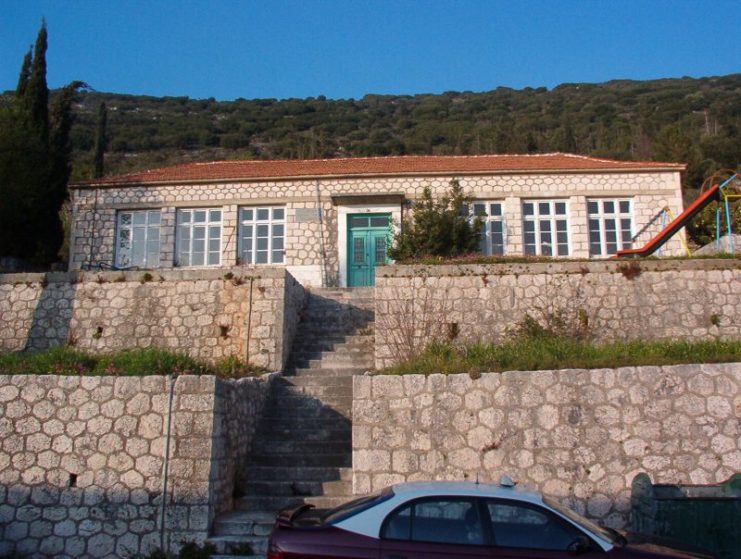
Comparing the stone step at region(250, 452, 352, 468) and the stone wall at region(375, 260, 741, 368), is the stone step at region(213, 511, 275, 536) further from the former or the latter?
the stone wall at region(375, 260, 741, 368)

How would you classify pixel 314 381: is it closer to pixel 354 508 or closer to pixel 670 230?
pixel 354 508

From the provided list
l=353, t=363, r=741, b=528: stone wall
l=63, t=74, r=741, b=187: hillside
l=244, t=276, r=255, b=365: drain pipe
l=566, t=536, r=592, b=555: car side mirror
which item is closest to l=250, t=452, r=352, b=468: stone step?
l=353, t=363, r=741, b=528: stone wall

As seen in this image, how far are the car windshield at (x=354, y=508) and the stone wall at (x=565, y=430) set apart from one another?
287 centimetres

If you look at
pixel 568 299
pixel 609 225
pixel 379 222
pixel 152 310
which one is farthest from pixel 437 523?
pixel 609 225

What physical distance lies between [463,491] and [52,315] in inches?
485

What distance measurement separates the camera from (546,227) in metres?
21.1

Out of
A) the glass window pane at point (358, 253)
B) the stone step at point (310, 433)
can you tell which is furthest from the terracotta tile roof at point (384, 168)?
the stone step at point (310, 433)

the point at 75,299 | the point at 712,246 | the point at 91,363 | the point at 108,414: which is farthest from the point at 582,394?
the point at 75,299

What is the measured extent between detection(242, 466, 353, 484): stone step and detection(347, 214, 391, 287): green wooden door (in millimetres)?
11410

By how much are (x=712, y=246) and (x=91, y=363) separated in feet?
47.9

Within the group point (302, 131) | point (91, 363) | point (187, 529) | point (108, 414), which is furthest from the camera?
point (302, 131)

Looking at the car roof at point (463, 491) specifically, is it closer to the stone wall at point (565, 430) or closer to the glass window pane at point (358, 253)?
the stone wall at point (565, 430)

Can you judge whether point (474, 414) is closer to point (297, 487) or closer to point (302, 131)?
point (297, 487)

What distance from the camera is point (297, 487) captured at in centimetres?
915
